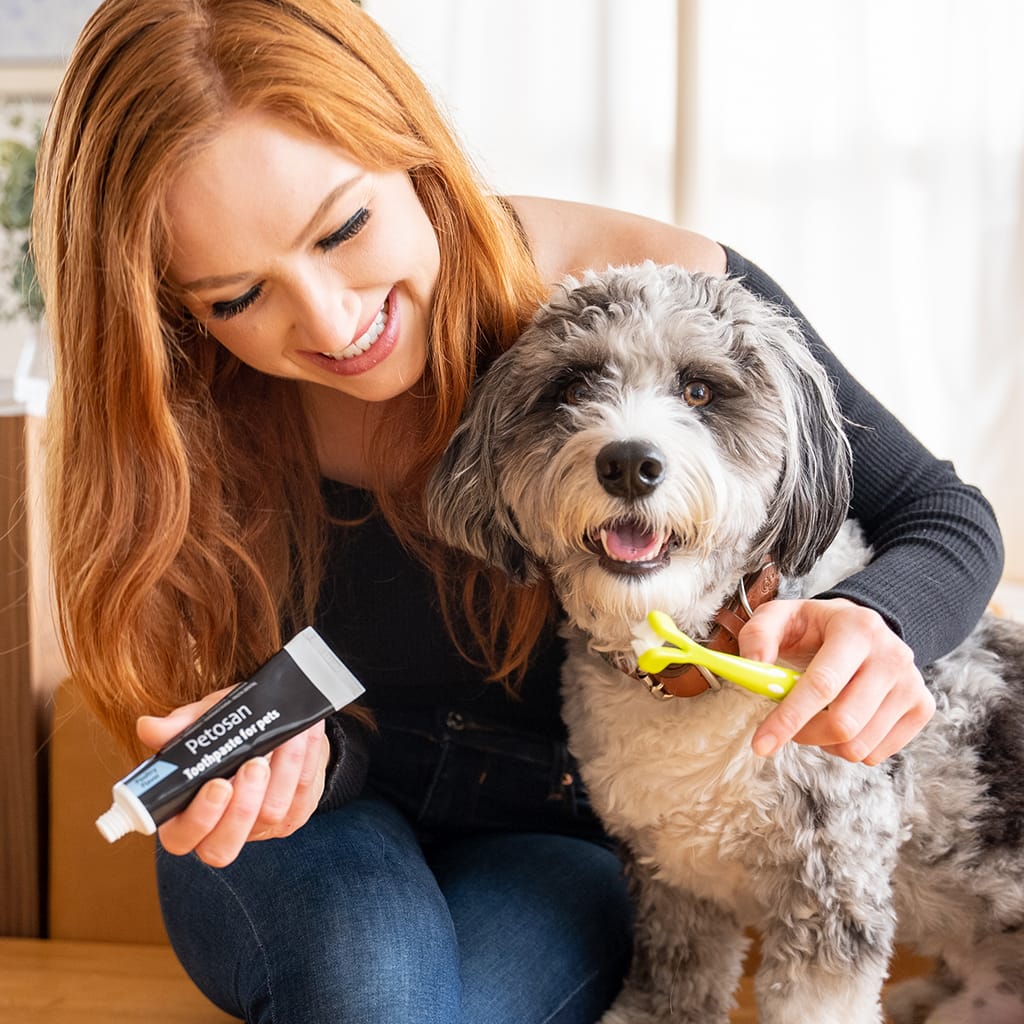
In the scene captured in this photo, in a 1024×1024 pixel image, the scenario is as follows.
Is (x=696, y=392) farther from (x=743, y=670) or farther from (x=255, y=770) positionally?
(x=255, y=770)

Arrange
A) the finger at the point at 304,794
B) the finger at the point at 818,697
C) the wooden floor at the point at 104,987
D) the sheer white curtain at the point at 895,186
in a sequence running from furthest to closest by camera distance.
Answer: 1. the sheer white curtain at the point at 895,186
2. the wooden floor at the point at 104,987
3. the finger at the point at 304,794
4. the finger at the point at 818,697

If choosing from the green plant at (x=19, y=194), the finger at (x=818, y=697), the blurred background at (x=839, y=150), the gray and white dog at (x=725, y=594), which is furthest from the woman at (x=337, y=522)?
the blurred background at (x=839, y=150)

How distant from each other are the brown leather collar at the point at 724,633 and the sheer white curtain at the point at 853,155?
1.79 metres

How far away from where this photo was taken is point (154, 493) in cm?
134

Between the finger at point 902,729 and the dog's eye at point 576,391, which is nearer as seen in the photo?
the finger at point 902,729

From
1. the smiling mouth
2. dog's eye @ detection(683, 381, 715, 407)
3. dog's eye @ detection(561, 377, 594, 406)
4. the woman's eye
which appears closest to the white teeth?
the smiling mouth

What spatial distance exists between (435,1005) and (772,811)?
44 centimetres

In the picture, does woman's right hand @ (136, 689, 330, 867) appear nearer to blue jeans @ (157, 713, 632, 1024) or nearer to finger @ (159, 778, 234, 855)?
finger @ (159, 778, 234, 855)

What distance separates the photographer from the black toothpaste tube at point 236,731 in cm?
98

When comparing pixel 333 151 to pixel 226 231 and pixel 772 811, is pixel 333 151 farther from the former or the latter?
pixel 772 811

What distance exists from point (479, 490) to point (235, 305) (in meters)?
0.34

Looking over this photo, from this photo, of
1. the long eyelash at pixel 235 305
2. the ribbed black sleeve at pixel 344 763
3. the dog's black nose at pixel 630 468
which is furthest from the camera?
the ribbed black sleeve at pixel 344 763

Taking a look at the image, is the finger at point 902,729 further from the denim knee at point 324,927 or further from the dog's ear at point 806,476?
the denim knee at point 324,927

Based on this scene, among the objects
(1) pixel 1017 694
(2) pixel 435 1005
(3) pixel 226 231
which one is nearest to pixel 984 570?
(1) pixel 1017 694
